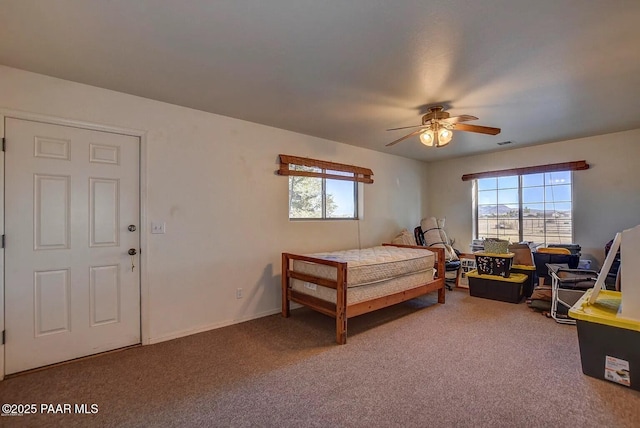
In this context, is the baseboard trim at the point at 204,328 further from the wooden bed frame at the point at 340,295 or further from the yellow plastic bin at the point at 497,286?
the yellow plastic bin at the point at 497,286

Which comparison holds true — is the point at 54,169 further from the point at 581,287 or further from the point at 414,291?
the point at 581,287

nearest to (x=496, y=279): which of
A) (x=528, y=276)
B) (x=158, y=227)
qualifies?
(x=528, y=276)

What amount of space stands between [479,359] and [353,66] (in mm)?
2621

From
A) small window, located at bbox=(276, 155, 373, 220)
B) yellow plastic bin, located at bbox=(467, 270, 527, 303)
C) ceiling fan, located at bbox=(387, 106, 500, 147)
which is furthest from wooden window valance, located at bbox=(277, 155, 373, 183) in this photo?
yellow plastic bin, located at bbox=(467, 270, 527, 303)

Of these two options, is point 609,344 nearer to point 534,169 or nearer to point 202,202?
point 534,169

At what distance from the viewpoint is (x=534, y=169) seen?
195 inches

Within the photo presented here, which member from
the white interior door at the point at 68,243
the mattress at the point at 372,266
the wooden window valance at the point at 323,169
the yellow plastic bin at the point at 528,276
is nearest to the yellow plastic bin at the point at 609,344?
the mattress at the point at 372,266

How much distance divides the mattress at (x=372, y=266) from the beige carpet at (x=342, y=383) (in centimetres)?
60

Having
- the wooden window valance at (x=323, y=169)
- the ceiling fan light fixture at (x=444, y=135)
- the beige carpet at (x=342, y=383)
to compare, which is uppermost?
the ceiling fan light fixture at (x=444, y=135)

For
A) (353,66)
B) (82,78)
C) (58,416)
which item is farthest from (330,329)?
(82,78)

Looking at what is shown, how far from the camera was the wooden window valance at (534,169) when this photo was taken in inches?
178

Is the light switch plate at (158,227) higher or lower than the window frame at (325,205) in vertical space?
lower

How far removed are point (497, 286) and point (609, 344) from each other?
2.20 meters

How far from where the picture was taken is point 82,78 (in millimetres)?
2523
